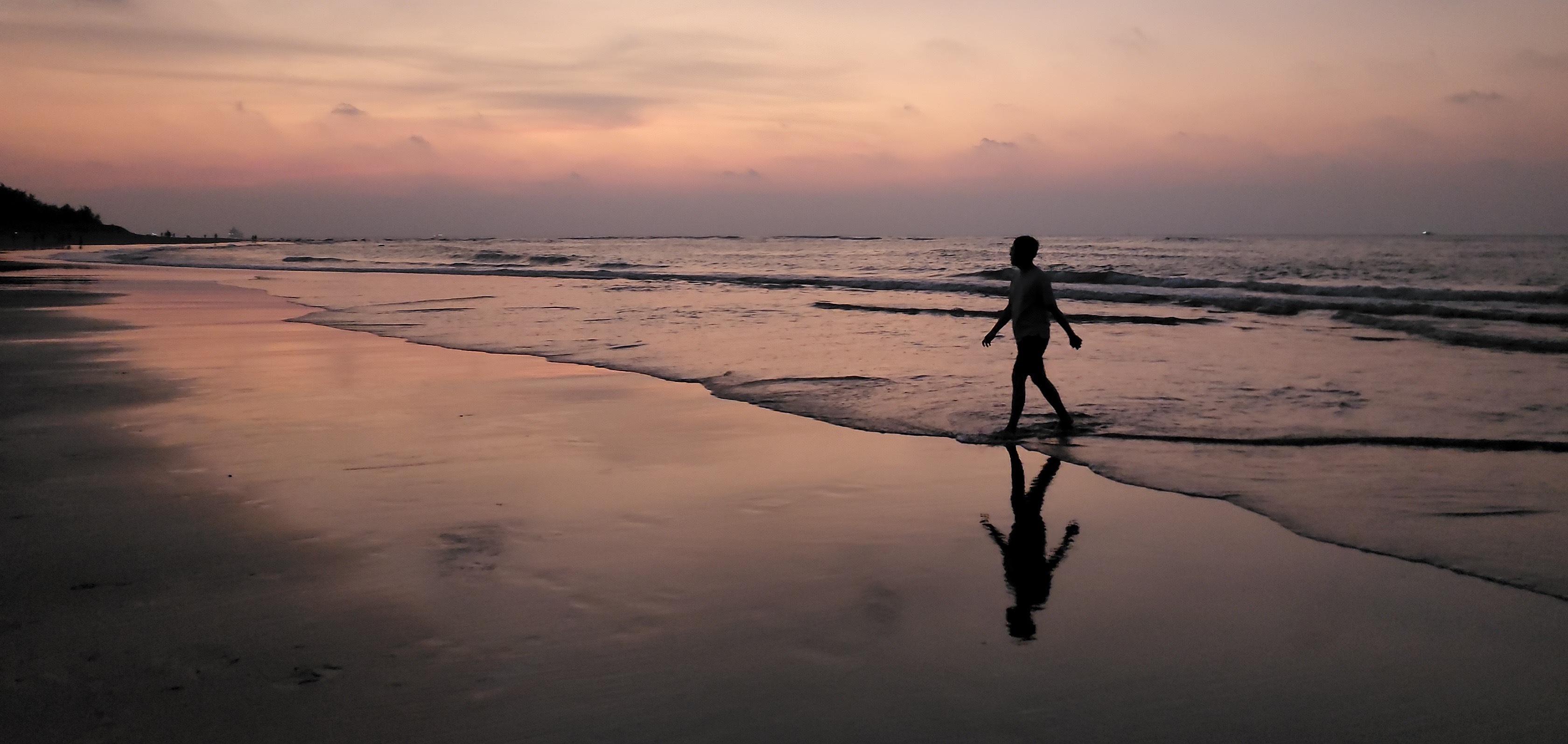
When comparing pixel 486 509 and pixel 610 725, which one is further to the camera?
pixel 486 509

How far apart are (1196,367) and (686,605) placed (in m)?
9.43

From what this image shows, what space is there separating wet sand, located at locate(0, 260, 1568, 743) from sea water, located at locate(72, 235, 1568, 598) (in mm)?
856

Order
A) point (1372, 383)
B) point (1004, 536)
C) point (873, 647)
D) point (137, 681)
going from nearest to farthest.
→ point (137, 681), point (873, 647), point (1004, 536), point (1372, 383)

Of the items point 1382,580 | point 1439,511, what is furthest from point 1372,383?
point 1382,580

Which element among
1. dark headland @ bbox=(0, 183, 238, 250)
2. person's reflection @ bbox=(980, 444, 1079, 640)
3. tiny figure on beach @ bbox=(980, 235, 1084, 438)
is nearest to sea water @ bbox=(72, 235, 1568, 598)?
tiny figure on beach @ bbox=(980, 235, 1084, 438)

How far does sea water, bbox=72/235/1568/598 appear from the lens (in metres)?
5.97

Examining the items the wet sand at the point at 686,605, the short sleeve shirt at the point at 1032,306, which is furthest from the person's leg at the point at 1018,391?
the wet sand at the point at 686,605

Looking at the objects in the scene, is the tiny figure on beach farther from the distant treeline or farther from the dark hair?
the distant treeline

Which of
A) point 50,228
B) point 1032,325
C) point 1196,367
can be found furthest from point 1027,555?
point 50,228

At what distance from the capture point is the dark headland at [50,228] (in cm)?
7131

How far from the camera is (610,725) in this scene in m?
3.01

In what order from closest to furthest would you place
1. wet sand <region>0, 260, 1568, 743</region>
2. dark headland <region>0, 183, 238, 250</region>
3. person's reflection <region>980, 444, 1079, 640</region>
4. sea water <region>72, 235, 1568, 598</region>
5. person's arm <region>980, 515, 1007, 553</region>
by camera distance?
wet sand <region>0, 260, 1568, 743</region>, person's reflection <region>980, 444, 1079, 640</region>, person's arm <region>980, 515, 1007, 553</region>, sea water <region>72, 235, 1568, 598</region>, dark headland <region>0, 183, 238, 250</region>

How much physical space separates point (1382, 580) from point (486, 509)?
4437 millimetres

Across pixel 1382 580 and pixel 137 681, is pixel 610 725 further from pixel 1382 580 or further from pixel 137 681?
pixel 1382 580
